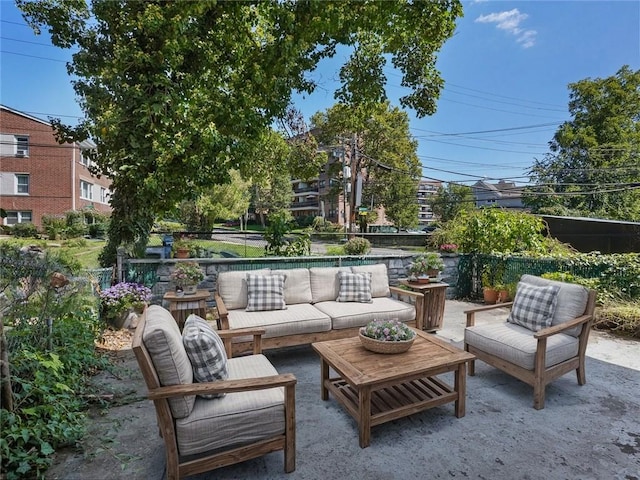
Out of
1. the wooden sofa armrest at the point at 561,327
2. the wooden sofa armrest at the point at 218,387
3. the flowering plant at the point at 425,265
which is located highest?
the flowering plant at the point at 425,265

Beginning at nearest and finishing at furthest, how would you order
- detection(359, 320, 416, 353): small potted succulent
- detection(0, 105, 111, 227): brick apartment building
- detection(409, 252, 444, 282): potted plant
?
detection(359, 320, 416, 353): small potted succulent → detection(409, 252, 444, 282): potted plant → detection(0, 105, 111, 227): brick apartment building

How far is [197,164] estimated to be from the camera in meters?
4.89

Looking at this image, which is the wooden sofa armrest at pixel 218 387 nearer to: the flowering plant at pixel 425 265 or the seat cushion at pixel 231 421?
the seat cushion at pixel 231 421

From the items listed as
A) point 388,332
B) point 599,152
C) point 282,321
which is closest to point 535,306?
point 388,332

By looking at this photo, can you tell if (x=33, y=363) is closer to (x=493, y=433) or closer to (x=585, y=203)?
(x=493, y=433)

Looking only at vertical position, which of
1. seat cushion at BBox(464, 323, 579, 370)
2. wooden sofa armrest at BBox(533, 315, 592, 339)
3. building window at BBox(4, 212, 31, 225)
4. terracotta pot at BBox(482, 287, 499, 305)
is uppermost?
building window at BBox(4, 212, 31, 225)

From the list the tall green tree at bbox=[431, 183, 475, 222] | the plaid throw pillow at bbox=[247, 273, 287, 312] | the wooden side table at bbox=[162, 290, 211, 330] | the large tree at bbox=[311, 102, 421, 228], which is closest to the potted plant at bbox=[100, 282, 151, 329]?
the wooden side table at bbox=[162, 290, 211, 330]

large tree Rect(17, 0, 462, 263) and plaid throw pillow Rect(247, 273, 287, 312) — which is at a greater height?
large tree Rect(17, 0, 462, 263)

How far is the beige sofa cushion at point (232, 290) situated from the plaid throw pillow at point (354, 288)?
1.22 metres

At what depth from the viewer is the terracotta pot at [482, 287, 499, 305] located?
19.9 feet

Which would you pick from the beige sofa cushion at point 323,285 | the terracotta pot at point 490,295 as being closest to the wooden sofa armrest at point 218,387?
the beige sofa cushion at point 323,285

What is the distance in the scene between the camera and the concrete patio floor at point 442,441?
196 cm

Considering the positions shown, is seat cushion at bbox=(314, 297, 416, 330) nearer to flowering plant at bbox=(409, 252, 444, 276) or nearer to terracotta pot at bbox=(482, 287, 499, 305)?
flowering plant at bbox=(409, 252, 444, 276)

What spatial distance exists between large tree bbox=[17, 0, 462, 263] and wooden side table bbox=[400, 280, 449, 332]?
316cm
